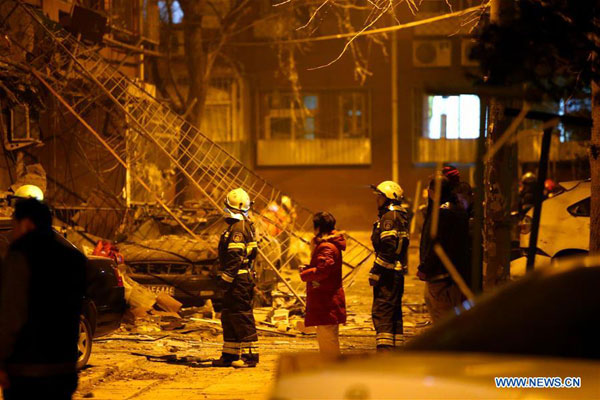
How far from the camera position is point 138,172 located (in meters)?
16.0

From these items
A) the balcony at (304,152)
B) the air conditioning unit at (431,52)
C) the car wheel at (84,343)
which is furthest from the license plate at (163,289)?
the air conditioning unit at (431,52)

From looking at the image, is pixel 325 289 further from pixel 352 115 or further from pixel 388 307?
pixel 352 115

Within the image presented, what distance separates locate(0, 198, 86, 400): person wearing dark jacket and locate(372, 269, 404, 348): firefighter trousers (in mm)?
4354

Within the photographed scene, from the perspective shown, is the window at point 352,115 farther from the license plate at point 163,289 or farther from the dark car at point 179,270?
the license plate at point 163,289

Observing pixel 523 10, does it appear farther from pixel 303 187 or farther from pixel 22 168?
pixel 303 187

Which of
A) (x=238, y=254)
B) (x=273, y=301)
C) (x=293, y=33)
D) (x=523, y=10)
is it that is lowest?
(x=273, y=301)

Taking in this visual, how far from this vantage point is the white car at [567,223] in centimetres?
1379

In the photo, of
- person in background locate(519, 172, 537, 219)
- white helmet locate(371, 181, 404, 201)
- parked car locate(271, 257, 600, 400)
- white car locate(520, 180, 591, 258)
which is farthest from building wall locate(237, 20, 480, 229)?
parked car locate(271, 257, 600, 400)

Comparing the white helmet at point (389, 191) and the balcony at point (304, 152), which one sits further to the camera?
the balcony at point (304, 152)

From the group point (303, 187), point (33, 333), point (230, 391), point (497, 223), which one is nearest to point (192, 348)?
point (230, 391)

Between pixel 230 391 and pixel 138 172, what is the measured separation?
8.76m

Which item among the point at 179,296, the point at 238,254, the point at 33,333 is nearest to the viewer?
the point at 33,333

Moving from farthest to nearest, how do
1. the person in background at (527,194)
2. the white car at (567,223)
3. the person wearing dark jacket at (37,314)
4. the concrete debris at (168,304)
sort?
the person in background at (527,194) < the white car at (567,223) < the concrete debris at (168,304) < the person wearing dark jacket at (37,314)

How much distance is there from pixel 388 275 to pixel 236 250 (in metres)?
1.73
